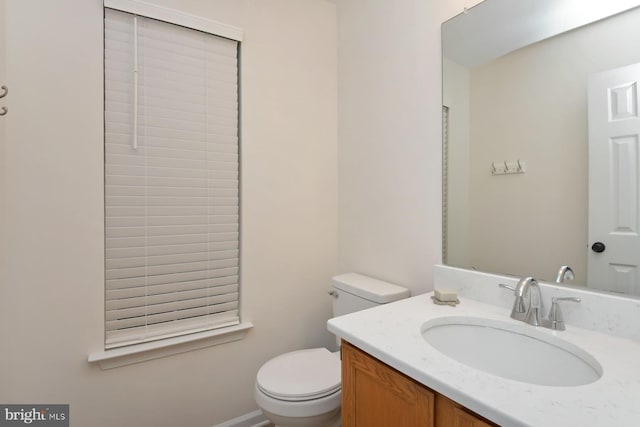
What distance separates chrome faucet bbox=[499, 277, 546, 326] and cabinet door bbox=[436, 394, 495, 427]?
1.50 ft

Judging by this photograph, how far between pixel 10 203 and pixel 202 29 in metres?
1.13

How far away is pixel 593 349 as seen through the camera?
0.75 m

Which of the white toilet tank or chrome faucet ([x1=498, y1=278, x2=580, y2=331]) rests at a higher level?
chrome faucet ([x1=498, y1=278, x2=580, y2=331])

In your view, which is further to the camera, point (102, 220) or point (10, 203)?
point (102, 220)

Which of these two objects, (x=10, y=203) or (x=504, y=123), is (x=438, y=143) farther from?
(x=10, y=203)

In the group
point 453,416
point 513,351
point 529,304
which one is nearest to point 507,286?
point 529,304

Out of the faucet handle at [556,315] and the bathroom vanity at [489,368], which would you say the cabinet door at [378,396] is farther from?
the faucet handle at [556,315]

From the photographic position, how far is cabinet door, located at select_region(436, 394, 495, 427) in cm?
59

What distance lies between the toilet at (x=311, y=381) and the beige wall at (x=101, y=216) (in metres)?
0.35

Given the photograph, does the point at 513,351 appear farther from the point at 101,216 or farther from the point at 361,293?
the point at 101,216

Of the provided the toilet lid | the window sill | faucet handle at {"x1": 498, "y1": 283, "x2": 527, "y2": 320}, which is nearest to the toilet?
the toilet lid

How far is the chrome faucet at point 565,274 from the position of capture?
942 millimetres

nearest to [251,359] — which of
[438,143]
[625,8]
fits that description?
[438,143]

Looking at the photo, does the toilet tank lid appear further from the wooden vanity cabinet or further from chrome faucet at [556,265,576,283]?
chrome faucet at [556,265,576,283]
